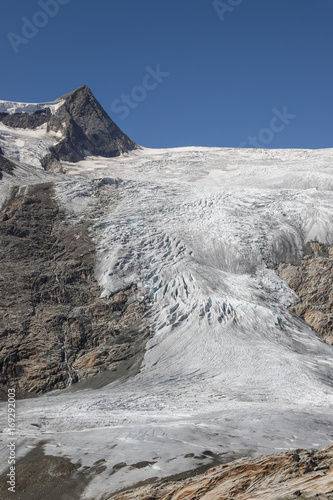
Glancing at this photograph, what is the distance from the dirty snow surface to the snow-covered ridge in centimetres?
8461

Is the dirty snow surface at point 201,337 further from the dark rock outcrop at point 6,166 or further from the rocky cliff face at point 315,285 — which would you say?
the dark rock outcrop at point 6,166

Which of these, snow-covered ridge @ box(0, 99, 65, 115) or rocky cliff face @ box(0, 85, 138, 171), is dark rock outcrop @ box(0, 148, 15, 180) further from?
snow-covered ridge @ box(0, 99, 65, 115)

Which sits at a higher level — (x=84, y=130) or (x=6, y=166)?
(x=84, y=130)

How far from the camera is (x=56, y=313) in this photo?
32719mm

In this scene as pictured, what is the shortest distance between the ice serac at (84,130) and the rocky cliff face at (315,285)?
75.8m

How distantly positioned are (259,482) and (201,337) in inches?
830

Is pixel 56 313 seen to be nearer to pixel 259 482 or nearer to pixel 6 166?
pixel 259 482

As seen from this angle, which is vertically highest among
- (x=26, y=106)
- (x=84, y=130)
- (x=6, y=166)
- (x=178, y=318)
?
(x=26, y=106)

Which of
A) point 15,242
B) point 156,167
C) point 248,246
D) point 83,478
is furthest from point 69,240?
point 156,167

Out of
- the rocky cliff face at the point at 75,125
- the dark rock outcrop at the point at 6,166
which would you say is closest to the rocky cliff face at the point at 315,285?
the dark rock outcrop at the point at 6,166

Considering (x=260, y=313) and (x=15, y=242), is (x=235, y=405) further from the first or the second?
(x=15, y=242)

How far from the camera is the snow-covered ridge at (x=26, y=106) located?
12550 cm

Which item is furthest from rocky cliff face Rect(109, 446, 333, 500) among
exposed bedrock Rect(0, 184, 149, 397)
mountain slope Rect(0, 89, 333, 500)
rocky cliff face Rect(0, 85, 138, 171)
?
rocky cliff face Rect(0, 85, 138, 171)

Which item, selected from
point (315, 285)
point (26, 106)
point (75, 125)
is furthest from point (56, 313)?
point (26, 106)
